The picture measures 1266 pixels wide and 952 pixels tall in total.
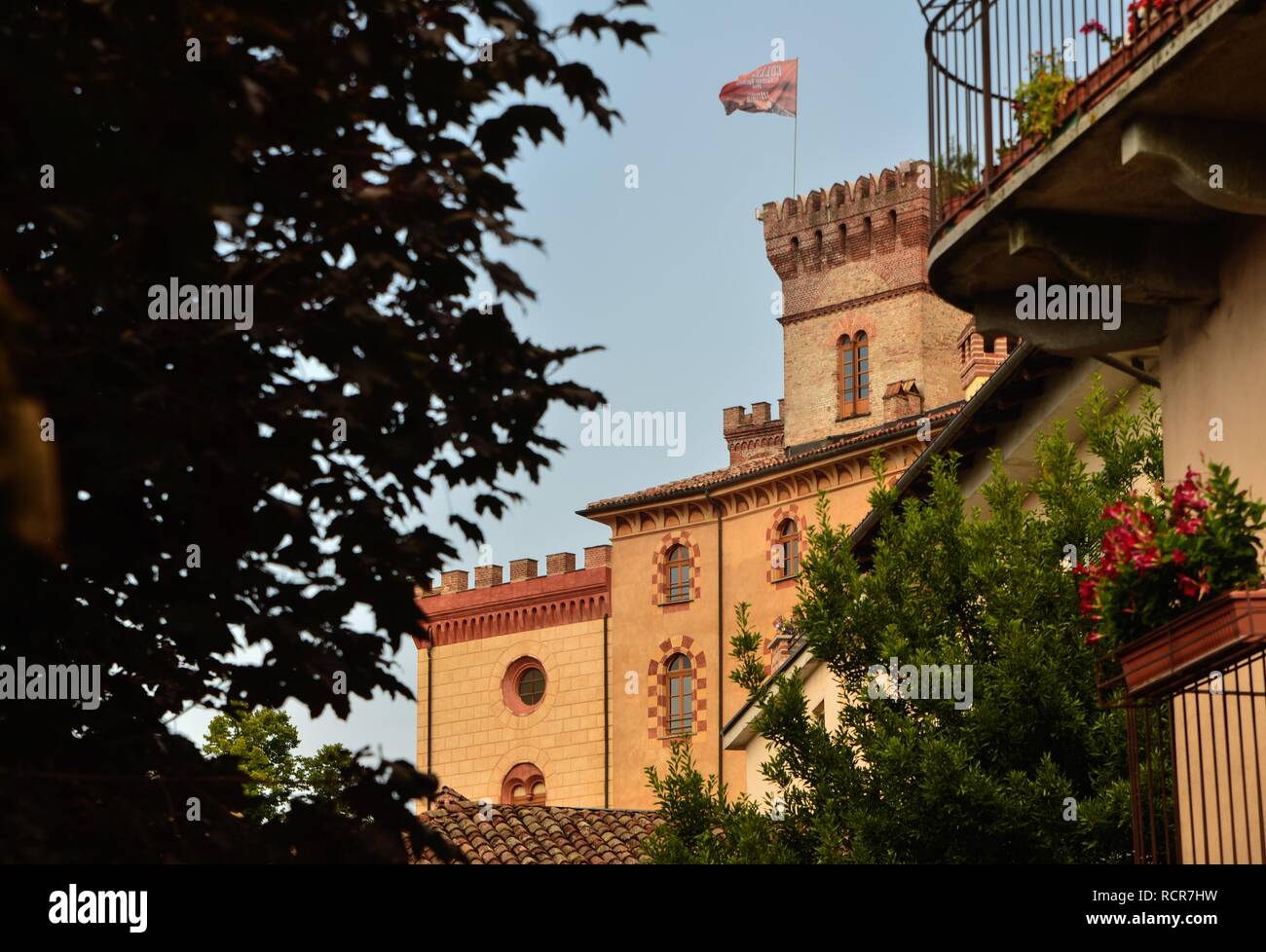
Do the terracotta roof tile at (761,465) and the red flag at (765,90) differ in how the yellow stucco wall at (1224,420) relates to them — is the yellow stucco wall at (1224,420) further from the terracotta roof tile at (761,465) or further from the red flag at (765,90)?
the red flag at (765,90)

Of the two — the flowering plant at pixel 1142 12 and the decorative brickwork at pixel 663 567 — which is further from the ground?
the decorative brickwork at pixel 663 567

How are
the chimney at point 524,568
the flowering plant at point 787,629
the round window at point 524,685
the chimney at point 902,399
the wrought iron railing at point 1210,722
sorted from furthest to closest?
1. the chimney at point 524,568
2. the round window at point 524,685
3. the chimney at point 902,399
4. the flowering plant at point 787,629
5. the wrought iron railing at point 1210,722

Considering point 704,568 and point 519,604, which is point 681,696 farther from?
point 519,604

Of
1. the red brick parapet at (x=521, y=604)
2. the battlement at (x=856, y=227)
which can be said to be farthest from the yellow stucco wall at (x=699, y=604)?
the battlement at (x=856, y=227)

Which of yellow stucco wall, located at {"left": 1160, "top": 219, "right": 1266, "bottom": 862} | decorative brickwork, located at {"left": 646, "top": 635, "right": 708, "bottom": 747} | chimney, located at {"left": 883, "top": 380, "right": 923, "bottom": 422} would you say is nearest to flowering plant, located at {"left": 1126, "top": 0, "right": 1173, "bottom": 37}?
yellow stucco wall, located at {"left": 1160, "top": 219, "right": 1266, "bottom": 862}

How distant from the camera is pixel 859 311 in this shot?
62.1 metres

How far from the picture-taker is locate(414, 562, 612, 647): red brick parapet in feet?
197

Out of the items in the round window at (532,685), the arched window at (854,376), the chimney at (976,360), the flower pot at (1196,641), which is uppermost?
the arched window at (854,376)

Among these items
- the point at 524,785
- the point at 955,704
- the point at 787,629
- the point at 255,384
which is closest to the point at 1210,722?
the point at 255,384

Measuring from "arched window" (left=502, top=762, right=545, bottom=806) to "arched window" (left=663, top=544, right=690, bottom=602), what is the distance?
8885 mm

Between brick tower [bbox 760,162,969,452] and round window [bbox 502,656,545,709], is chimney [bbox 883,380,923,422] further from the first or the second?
round window [bbox 502,656,545,709]

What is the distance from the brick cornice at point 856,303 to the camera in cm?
6091

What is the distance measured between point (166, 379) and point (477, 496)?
1.53m

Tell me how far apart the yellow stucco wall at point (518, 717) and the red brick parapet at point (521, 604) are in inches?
14.2
